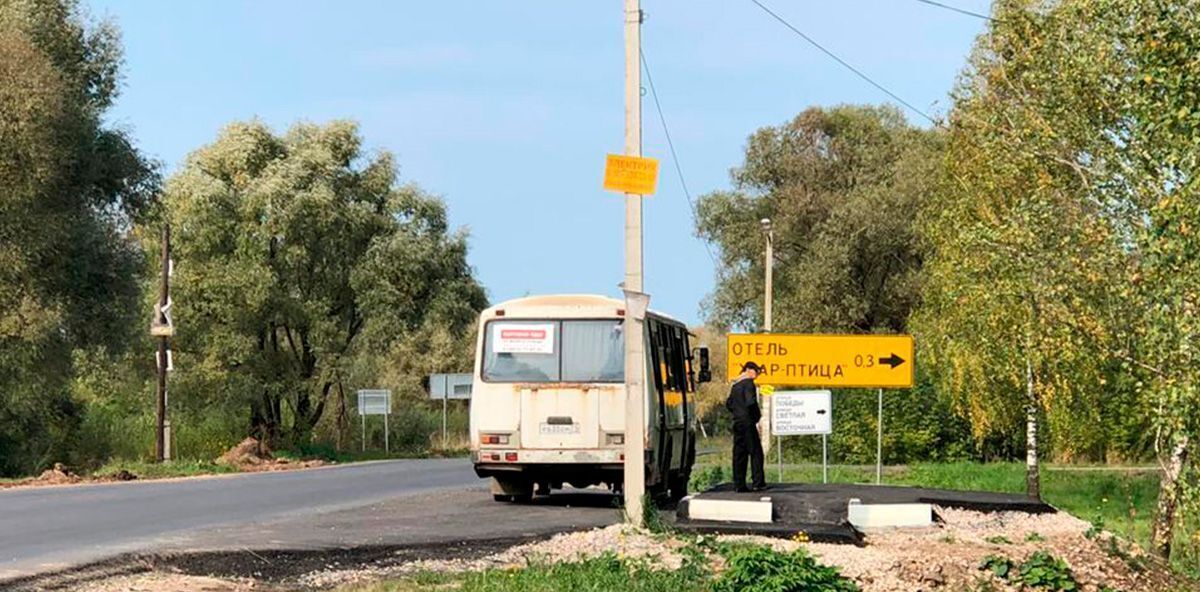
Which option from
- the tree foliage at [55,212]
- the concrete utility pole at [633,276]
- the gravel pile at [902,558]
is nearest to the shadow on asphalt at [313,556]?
the gravel pile at [902,558]

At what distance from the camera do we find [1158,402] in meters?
14.4

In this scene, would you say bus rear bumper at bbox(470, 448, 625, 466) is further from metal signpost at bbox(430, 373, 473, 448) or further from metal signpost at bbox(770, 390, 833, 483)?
metal signpost at bbox(430, 373, 473, 448)

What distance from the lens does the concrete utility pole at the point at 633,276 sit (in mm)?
18266

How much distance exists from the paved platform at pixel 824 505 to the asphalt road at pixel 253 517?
2.41 meters

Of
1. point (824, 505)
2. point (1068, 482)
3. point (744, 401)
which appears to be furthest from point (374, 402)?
point (824, 505)

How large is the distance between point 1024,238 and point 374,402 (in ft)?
132

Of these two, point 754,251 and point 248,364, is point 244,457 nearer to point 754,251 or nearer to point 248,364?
point 248,364

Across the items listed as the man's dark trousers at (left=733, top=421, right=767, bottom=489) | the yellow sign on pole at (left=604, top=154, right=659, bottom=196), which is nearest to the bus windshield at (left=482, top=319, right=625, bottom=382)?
the man's dark trousers at (left=733, top=421, right=767, bottom=489)

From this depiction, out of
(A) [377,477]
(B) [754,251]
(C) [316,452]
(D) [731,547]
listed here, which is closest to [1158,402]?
(D) [731,547]

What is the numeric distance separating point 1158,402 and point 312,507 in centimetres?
1357

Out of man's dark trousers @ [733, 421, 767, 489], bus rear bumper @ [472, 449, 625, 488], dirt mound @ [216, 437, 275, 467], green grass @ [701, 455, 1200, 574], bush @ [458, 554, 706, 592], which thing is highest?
man's dark trousers @ [733, 421, 767, 489]

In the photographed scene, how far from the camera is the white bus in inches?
942

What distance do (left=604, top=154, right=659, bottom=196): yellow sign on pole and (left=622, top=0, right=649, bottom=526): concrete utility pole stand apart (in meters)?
0.28

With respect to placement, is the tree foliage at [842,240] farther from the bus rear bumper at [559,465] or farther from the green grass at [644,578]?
the green grass at [644,578]
